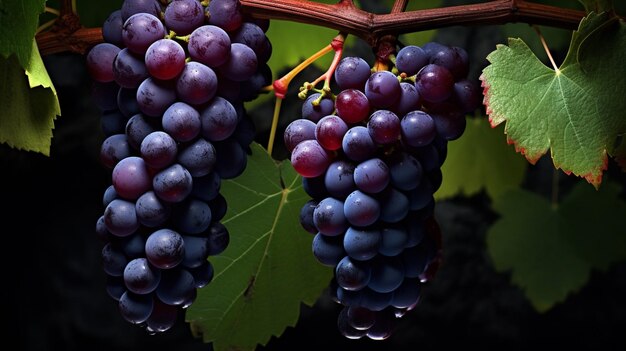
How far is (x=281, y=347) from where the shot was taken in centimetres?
148

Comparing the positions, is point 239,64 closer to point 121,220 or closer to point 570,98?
point 121,220

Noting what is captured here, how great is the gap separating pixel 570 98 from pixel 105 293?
3.33 feet

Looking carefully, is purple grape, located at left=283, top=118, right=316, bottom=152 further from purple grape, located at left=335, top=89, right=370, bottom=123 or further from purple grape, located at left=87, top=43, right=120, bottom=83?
purple grape, located at left=87, top=43, right=120, bottom=83

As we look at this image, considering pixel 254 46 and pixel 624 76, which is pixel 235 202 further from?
pixel 624 76

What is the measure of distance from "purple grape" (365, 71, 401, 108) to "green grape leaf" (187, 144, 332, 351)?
0.20 metres

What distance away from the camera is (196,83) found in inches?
23.1

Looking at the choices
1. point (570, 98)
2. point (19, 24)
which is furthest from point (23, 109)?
point (570, 98)

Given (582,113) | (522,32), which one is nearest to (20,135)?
(582,113)

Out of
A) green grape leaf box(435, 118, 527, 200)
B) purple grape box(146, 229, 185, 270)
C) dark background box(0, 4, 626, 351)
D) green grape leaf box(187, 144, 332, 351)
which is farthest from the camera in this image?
dark background box(0, 4, 626, 351)

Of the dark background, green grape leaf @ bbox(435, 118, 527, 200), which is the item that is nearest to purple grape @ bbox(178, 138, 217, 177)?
green grape leaf @ bbox(435, 118, 527, 200)

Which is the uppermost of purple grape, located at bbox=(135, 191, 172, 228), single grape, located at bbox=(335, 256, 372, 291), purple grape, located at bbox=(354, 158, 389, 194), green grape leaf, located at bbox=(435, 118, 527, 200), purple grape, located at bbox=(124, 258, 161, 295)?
purple grape, located at bbox=(354, 158, 389, 194)

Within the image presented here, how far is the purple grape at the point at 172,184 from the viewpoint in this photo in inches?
22.8

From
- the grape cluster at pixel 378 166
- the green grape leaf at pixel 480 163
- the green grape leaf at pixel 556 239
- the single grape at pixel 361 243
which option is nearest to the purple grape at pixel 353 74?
the grape cluster at pixel 378 166

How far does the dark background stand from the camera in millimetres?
1441
